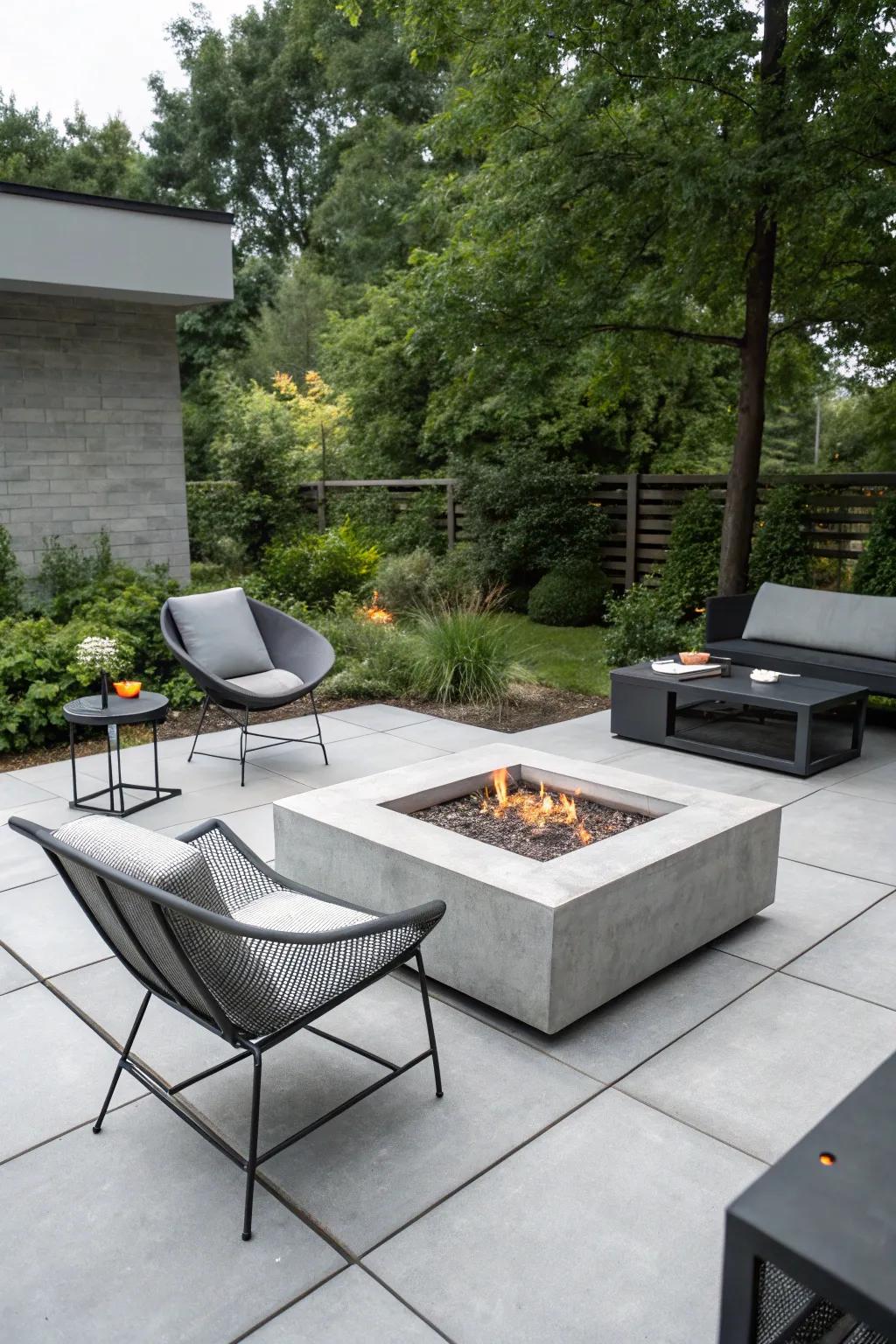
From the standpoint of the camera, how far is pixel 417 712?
266 inches

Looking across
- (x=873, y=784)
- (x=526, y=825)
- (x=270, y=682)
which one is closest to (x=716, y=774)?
(x=873, y=784)

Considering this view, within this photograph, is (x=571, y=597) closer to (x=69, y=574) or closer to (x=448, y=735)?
(x=448, y=735)

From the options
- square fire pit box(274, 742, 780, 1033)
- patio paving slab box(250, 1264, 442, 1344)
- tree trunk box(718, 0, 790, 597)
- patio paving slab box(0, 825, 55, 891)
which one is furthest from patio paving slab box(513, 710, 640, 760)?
patio paving slab box(250, 1264, 442, 1344)

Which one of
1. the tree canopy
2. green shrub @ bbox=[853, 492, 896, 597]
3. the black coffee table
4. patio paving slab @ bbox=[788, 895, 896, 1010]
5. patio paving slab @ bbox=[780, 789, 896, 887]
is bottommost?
patio paving slab @ bbox=[788, 895, 896, 1010]

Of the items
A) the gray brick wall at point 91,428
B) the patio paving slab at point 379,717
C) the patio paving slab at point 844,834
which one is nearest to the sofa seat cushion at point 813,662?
the patio paving slab at point 844,834

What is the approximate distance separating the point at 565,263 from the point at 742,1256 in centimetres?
740

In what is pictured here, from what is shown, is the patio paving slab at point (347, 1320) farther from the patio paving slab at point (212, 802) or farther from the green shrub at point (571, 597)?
the green shrub at point (571, 597)

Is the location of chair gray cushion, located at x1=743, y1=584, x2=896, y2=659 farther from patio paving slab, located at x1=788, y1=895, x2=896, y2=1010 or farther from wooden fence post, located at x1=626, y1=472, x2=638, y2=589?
wooden fence post, located at x1=626, y1=472, x2=638, y2=589

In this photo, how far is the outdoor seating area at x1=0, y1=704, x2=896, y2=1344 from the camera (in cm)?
188

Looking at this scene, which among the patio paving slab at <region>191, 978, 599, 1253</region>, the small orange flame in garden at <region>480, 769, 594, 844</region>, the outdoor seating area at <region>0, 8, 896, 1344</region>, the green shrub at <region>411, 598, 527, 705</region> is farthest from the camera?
the green shrub at <region>411, 598, 527, 705</region>

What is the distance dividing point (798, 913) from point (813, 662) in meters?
2.82

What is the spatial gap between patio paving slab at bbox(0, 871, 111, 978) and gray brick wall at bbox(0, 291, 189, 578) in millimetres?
4769

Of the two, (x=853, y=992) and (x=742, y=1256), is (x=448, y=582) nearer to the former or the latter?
(x=853, y=992)

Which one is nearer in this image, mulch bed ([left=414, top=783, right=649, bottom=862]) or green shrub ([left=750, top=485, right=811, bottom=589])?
mulch bed ([left=414, top=783, right=649, bottom=862])
